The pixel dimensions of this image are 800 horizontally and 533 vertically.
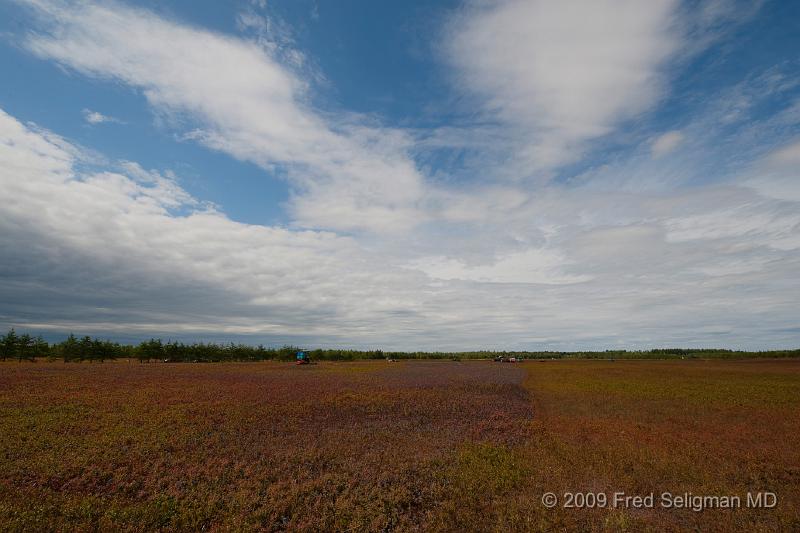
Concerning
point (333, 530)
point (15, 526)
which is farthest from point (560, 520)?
point (15, 526)

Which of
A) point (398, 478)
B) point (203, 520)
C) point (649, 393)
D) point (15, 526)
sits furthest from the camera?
point (649, 393)

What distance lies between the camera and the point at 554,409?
90.8 ft

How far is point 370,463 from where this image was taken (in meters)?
14.5

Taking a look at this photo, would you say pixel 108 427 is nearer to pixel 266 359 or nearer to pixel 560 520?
pixel 560 520

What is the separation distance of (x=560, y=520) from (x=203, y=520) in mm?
9406

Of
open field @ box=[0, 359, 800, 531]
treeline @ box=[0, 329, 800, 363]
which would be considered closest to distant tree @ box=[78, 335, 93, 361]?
treeline @ box=[0, 329, 800, 363]

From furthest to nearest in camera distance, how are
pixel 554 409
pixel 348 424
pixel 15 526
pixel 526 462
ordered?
pixel 554 409
pixel 348 424
pixel 526 462
pixel 15 526

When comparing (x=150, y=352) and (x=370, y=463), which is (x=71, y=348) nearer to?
(x=150, y=352)

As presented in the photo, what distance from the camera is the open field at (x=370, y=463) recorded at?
10500 millimetres

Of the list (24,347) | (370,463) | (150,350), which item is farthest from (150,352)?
(370,463)

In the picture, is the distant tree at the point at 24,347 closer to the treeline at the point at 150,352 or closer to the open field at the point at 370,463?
the treeline at the point at 150,352

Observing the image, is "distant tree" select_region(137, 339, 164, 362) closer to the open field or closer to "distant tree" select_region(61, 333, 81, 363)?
"distant tree" select_region(61, 333, 81, 363)

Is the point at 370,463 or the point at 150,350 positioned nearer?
the point at 370,463

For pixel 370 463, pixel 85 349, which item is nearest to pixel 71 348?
pixel 85 349
